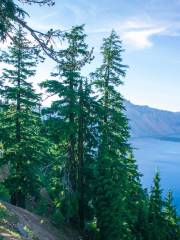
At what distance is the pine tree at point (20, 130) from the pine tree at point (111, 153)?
15.2 feet

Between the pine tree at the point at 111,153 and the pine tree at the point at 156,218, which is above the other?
the pine tree at the point at 111,153

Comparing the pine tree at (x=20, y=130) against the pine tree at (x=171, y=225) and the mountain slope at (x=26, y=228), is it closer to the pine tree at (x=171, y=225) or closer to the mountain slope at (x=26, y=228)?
the mountain slope at (x=26, y=228)

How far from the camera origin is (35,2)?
10664 millimetres

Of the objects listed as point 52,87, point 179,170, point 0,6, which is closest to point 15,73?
point 52,87

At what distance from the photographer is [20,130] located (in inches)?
957

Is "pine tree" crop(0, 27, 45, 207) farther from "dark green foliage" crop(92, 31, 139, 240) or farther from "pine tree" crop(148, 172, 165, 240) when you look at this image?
"pine tree" crop(148, 172, 165, 240)

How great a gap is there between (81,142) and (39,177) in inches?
163

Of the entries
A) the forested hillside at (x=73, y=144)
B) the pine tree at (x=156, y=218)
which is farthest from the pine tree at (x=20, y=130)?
the pine tree at (x=156, y=218)

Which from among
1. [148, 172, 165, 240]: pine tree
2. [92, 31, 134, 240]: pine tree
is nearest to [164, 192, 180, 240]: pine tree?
[148, 172, 165, 240]: pine tree

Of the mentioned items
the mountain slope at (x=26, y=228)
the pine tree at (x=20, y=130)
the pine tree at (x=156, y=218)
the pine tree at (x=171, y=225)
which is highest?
the pine tree at (x=20, y=130)

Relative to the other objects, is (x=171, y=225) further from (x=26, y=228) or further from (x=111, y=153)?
(x=26, y=228)

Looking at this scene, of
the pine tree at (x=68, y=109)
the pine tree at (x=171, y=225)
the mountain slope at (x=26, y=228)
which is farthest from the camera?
the pine tree at (x=171, y=225)

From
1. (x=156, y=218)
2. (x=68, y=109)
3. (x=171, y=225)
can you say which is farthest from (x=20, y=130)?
(x=171, y=225)

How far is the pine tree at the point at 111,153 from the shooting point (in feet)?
80.8
